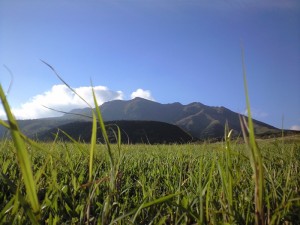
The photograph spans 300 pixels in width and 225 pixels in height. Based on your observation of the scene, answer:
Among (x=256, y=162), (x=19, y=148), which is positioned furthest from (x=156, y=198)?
(x=19, y=148)

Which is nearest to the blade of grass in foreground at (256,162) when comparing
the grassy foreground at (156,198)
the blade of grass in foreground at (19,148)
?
the grassy foreground at (156,198)

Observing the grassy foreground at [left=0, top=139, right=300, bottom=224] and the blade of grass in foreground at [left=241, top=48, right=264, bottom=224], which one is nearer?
the blade of grass in foreground at [left=241, top=48, right=264, bottom=224]

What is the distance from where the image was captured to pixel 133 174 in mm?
2609

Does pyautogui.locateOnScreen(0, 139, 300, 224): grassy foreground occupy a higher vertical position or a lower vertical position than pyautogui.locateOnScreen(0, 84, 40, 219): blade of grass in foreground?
lower

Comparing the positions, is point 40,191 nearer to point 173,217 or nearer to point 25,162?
point 173,217

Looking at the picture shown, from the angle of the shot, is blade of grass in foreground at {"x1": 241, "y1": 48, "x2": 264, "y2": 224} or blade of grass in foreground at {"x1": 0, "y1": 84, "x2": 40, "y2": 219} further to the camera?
blade of grass in foreground at {"x1": 241, "y1": 48, "x2": 264, "y2": 224}

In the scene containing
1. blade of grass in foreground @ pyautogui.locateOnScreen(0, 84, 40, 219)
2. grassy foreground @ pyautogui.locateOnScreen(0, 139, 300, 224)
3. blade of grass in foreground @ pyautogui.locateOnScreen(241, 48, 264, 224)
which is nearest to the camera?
blade of grass in foreground @ pyautogui.locateOnScreen(0, 84, 40, 219)

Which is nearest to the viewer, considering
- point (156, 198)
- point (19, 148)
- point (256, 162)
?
point (19, 148)

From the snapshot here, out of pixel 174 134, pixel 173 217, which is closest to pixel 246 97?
pixel 173 217

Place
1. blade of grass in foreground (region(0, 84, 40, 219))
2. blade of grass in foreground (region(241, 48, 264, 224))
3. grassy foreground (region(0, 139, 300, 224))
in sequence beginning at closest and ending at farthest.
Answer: blade of grass in foreground (region(0, 84, 40, 219)), blade of grass in foreground (region(241, 48, 264, 224)), grassy foreground (region(0, 139, 300, 224))

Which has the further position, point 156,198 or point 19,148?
point 156,198

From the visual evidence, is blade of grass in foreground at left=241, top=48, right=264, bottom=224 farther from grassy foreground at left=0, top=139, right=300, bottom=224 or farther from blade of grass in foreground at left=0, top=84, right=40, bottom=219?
blade of grass in foreground at left=0, top=84, right=40, bottom=219

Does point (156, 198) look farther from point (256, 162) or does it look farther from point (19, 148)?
point (19, 148)

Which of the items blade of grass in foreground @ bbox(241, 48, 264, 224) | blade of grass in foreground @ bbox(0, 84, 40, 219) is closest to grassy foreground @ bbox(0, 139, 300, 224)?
blade of grass in foreground @ bbox(0, 84, 40, 219)
